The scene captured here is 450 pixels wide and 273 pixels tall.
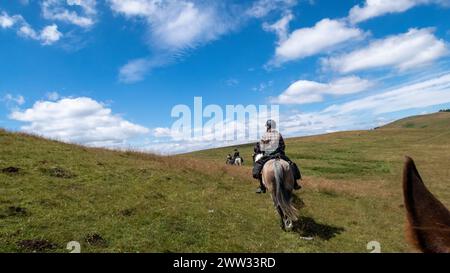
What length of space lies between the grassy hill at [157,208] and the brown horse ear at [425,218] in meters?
9.30

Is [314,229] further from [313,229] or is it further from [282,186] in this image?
[282,186]

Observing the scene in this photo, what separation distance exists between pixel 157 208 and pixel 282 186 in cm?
426

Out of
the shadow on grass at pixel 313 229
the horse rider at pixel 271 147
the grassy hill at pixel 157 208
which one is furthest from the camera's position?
the horse rider at pixel 271 147

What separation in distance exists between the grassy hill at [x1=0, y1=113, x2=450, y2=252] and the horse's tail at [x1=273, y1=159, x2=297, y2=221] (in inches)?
26.1

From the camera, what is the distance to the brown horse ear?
1.10 m

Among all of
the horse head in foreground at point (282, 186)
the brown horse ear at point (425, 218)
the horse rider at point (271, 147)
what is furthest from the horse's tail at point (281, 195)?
the brown horse ear at point (425, 218)

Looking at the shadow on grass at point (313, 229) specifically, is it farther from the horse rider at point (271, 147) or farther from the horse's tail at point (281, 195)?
the horse rider at point (271, 147)

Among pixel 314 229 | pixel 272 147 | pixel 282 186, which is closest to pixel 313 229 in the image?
pixel 314 229

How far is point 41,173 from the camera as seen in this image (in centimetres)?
1539

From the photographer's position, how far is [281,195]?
12172 millimetres

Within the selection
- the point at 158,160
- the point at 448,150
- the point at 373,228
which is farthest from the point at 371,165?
the point at 373,228

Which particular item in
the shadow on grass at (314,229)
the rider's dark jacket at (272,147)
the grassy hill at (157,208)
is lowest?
the shadow on grass at (314,229)

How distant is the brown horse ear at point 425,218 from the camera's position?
3.60 feet

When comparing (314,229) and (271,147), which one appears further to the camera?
(314,229)
